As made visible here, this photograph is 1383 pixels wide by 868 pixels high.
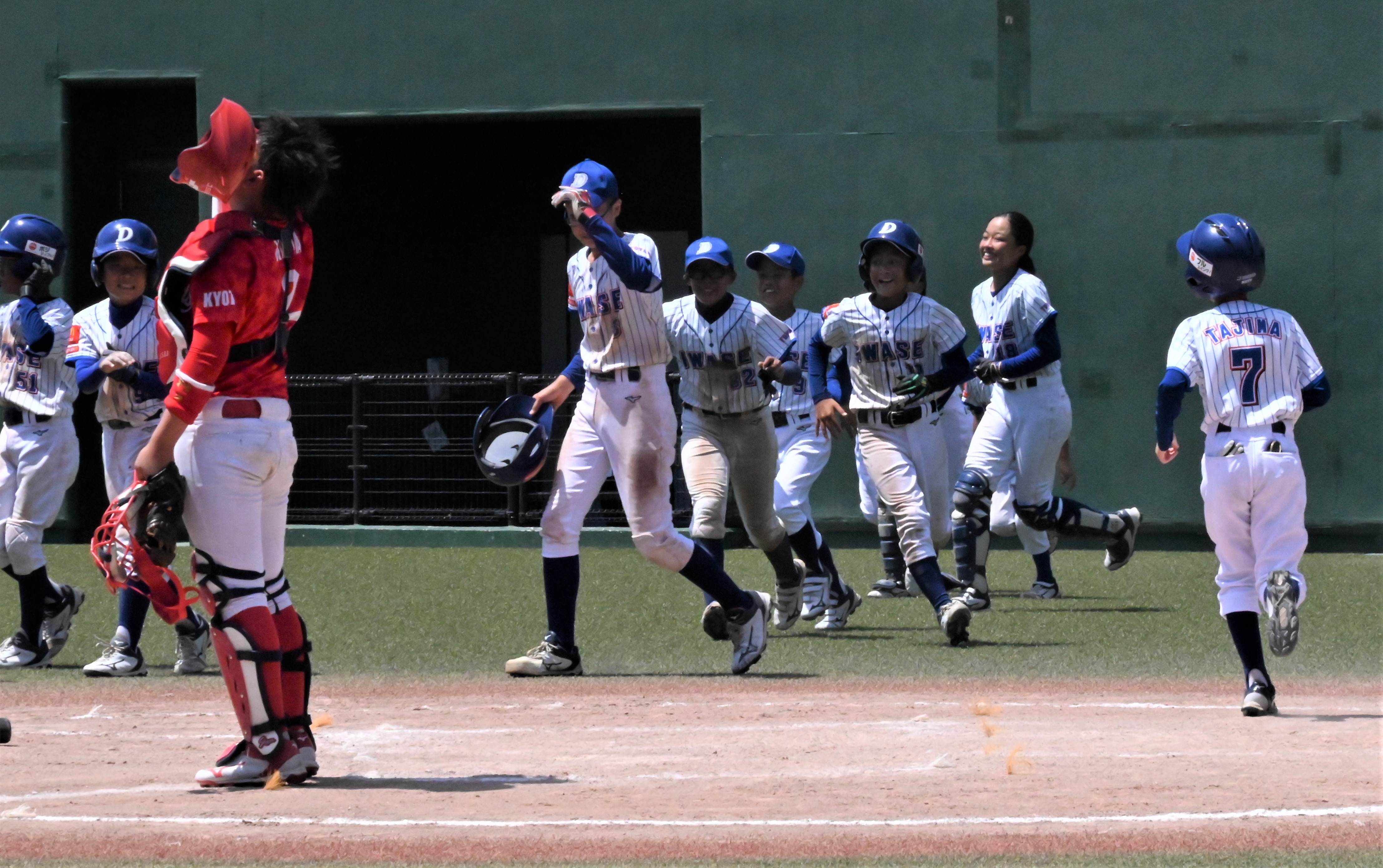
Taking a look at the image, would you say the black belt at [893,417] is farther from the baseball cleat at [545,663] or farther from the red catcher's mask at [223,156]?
the red catcher's mask at [223,156]

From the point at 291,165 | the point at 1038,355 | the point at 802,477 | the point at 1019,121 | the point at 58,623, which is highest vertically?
the point at 1019,121

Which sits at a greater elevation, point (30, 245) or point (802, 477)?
point (30, 245)

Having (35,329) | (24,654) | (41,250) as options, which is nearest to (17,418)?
(35,329)

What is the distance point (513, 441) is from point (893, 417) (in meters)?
2.10

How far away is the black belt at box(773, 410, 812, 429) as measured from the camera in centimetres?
1159

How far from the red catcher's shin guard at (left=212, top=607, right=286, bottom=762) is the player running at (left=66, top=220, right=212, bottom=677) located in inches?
109

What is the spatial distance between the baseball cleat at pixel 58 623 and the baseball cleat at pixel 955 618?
440cm

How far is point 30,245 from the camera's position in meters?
8.82

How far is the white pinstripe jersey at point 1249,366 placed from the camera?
7.11 m

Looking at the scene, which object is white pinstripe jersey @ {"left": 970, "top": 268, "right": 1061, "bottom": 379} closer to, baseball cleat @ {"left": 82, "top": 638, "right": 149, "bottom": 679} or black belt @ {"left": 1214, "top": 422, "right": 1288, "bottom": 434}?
black belt @ {"left": 1214, "top": 422, "right": 1288, "bottom": 434}

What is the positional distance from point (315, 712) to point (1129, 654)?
13.5ft

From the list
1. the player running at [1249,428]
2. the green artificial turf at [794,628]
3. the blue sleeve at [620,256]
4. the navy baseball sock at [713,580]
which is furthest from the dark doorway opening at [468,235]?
the player running at [1249,428]

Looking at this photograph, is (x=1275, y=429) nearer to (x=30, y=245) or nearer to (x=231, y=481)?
(x=231, y=481)

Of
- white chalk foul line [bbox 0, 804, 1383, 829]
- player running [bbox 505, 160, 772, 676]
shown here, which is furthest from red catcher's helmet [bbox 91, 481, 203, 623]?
player running [bbox 505, 160, 772, 676]
